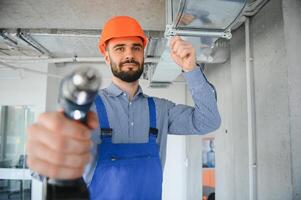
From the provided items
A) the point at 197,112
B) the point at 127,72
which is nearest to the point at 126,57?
the point at 127,72

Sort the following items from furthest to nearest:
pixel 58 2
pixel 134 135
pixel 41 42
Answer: pixel 41 42 → pixel 58 2 → pixel 134 135

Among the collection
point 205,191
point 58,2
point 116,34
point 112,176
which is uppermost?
point 58,2

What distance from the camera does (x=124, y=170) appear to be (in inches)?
38.6

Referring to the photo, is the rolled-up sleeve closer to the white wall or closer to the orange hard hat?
the orange hard hat

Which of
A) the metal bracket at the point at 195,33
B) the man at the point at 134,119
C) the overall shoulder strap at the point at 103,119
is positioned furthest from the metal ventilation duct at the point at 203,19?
the overall shoulder strap at the point at 103,119

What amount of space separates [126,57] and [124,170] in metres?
0.45

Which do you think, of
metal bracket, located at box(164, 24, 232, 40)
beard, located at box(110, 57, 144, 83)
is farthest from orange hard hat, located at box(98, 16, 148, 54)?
metal bracket, located at box(164, 24, 232, 40)

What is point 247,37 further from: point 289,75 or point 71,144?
point 71,144

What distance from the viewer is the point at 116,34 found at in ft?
3.72

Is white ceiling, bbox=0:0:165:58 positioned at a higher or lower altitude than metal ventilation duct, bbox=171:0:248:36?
higher

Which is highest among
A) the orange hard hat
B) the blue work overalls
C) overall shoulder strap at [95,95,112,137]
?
the orange hard hat

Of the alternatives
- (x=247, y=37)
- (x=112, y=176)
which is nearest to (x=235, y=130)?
(x=247, y=37)

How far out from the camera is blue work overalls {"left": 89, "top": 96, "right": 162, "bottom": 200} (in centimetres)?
96

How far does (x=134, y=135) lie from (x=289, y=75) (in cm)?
91
